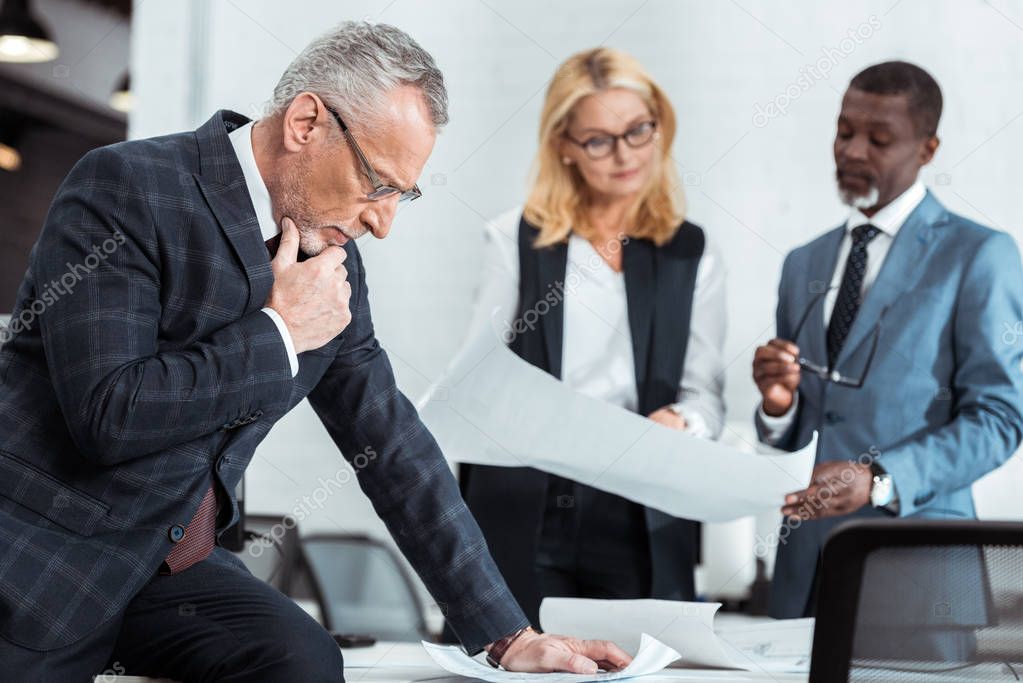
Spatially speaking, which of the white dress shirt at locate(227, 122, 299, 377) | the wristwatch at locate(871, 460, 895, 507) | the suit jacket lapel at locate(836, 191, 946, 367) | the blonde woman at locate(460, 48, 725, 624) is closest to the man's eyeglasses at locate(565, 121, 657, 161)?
the blonde woman at locate(460, 48, 725, 624)

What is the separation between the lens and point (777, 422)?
2307mm

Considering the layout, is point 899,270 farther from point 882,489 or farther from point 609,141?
point 609,141

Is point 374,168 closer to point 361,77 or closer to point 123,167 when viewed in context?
point 361,77

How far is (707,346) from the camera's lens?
2.36 metres

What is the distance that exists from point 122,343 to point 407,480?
18.3 inches

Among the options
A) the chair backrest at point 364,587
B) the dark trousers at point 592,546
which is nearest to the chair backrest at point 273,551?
the chair backrest at point 364,587

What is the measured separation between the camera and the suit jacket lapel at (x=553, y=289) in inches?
90.4

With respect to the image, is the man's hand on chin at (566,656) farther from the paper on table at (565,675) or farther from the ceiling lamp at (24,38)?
the ceiling lamp at (24,38)

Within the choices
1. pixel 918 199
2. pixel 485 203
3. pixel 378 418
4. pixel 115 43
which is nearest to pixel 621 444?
pixel 378 418

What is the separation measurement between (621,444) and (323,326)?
0.66 metres

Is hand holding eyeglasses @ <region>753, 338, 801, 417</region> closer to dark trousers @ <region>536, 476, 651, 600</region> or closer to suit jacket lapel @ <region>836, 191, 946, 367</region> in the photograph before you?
suit jacket lapel @ <region>836, 191, 946, 367</region>

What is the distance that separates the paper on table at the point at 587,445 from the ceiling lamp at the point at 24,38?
5.90 ft

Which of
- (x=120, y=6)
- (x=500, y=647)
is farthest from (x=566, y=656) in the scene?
(x=120, y=6)

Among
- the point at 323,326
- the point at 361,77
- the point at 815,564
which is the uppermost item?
the point at 361,77
